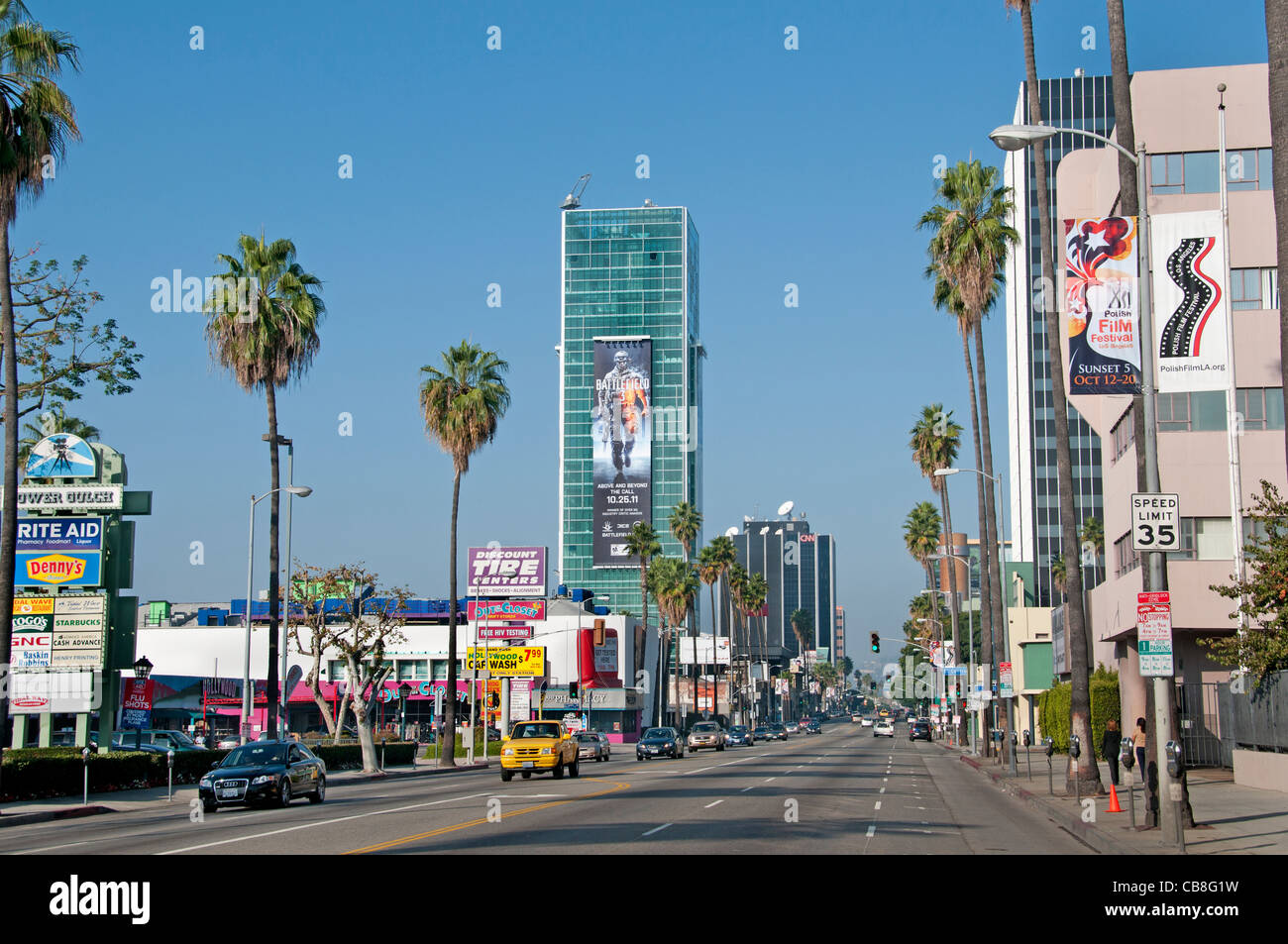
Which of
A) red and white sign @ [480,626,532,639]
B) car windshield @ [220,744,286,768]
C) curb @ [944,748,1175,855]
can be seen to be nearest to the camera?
curb @ [944,748,1175,855]

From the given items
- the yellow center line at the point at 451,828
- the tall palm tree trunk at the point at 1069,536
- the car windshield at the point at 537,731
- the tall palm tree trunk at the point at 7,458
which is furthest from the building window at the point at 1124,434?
the tall palm tree trunk at the point at 7,458

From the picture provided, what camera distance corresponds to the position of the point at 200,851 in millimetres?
17562

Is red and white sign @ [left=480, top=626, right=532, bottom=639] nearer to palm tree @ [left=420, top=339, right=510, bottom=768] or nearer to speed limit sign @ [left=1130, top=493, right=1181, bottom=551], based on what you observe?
palm tree @ [left=420, top=339, right=510, bottom=768]

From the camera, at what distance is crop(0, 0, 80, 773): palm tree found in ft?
98.5

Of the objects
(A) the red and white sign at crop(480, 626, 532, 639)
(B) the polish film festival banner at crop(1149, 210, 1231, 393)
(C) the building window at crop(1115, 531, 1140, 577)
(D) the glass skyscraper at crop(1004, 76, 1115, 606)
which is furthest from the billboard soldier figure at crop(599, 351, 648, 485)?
(B) the polish film festival banner at crop(1149, 210, 1231, 393)

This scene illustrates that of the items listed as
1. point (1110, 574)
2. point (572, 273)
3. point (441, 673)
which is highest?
point (572, 273)

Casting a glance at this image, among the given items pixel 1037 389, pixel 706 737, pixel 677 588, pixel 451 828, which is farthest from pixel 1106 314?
pixel 1037 389

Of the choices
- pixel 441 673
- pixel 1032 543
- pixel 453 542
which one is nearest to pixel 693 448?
pixel 1032 543

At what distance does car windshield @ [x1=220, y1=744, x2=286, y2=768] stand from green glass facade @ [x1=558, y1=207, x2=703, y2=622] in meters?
159

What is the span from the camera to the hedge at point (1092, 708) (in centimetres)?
4616

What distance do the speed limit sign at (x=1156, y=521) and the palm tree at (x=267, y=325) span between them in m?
30.8
